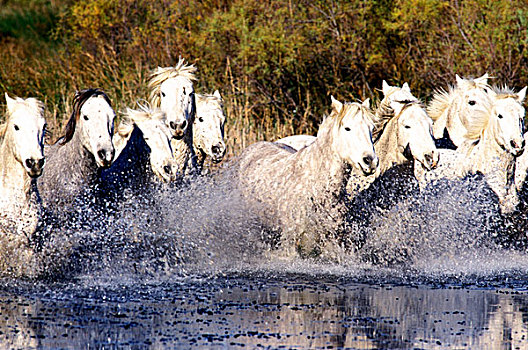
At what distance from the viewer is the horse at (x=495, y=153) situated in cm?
983

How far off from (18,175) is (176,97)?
279cm

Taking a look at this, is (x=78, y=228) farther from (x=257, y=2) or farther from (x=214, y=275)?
(x=257, y=2)

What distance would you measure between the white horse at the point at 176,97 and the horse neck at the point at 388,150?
6.66 ft

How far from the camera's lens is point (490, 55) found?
1529 centimetres

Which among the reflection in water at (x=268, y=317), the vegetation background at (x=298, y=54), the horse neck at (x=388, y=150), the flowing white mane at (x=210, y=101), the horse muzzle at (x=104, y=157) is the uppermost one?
the vegetation background at (x=298, y=54)

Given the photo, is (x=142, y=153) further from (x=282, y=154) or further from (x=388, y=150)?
(x=388, y=150)

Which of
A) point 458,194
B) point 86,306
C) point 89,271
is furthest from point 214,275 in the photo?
point 458,194

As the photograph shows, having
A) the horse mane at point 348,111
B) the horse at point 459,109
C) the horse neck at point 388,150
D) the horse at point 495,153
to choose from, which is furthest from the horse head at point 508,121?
the horse mane at point 348,111

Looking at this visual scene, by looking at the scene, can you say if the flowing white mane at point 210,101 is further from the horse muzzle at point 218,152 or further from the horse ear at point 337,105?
the horse ear at point 337,105

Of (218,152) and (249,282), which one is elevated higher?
(218,152)

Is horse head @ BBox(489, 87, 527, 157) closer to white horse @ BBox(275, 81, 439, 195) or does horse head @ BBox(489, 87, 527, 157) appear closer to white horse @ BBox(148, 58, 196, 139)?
white horse @ BBox(275, 81, 439, 195)

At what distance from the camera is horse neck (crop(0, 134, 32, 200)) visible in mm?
7211

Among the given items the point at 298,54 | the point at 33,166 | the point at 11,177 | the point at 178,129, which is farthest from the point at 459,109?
the point at 298,54

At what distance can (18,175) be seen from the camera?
723 cm
